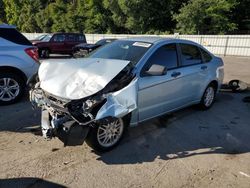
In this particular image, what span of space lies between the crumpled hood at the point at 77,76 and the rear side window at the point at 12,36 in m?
Answer: 2.31

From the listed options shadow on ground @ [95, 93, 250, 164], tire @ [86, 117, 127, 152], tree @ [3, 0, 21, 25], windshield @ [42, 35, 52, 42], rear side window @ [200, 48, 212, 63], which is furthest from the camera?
tree @ [3, 0, 21, 25]

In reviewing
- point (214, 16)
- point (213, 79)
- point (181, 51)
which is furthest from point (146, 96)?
point (214, 16)

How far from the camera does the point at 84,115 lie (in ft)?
11.1

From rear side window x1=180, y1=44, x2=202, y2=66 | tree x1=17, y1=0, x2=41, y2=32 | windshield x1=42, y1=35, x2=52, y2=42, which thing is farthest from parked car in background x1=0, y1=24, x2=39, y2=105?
tree x1=17, y1=0, x2=41, y2=32

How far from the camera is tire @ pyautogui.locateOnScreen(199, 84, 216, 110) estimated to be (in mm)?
5983

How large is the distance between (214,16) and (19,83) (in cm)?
2674

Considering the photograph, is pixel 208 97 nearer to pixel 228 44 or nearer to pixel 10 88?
pixel 10 88

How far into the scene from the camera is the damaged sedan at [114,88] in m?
3.40

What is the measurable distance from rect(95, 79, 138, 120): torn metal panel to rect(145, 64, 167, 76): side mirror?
0.52 meters

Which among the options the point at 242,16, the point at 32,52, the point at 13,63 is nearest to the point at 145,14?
the point at 242,16

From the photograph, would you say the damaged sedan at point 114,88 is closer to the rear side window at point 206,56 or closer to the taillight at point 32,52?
the rear side window at point 206,56

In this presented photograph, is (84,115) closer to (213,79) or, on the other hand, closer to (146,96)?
(146,96)

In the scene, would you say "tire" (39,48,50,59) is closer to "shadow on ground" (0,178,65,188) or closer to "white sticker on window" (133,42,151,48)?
"white sticker on window" (133,42,151,48)

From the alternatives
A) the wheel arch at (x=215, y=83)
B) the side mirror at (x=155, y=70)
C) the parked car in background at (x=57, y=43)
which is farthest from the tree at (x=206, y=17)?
the side mirror at (x=155, y=70)
